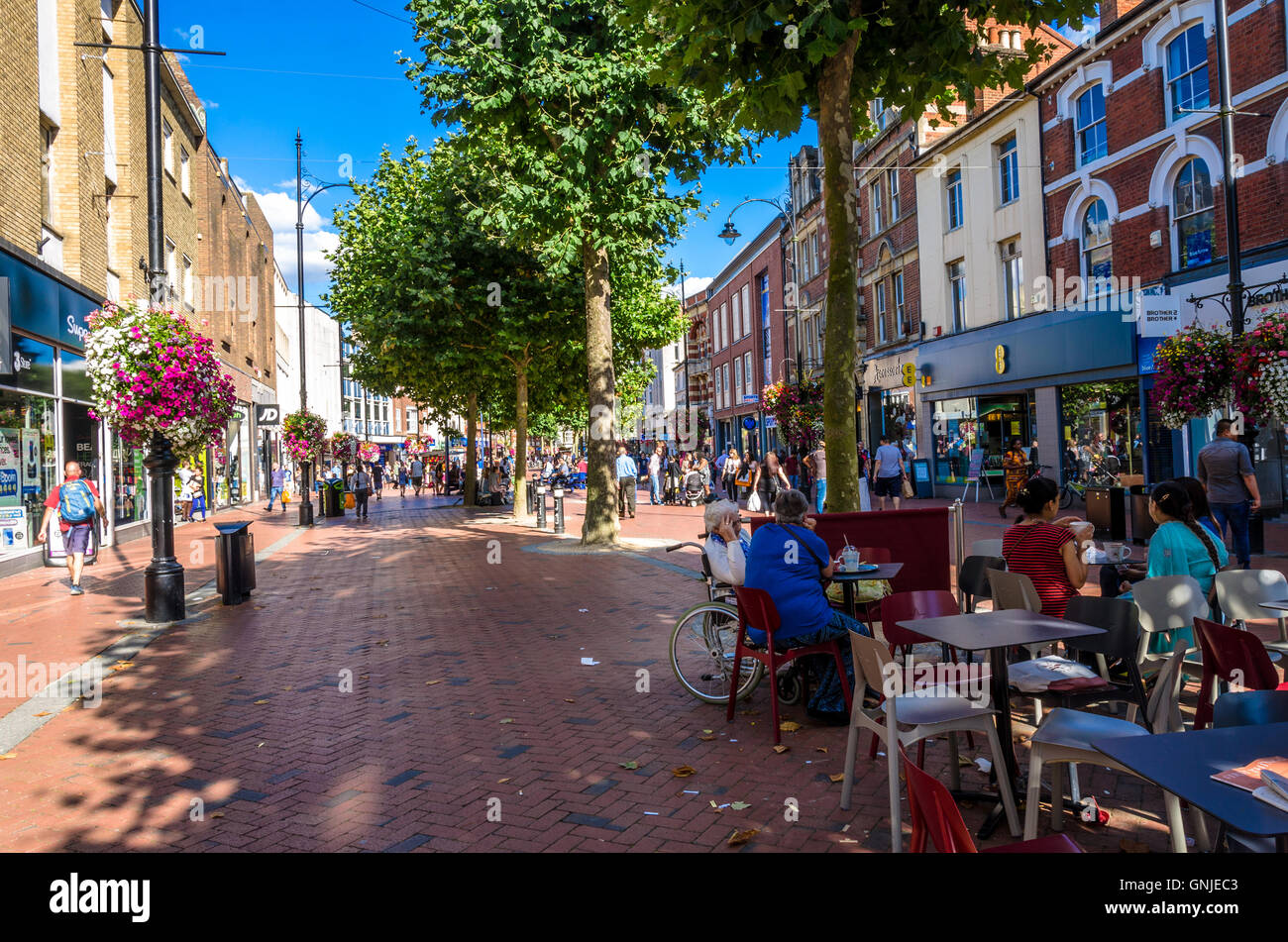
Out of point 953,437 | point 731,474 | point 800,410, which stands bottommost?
point 731,474

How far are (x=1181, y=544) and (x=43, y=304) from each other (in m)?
16.8

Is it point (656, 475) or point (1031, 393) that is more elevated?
point (1031, 393)

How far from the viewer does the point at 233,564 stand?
35.0ft

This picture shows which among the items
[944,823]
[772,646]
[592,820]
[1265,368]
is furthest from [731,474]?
[944,823]

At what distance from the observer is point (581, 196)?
13.4 metres

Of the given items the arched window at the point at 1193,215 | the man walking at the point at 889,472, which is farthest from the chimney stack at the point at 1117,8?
the man walking at the point at 889,472

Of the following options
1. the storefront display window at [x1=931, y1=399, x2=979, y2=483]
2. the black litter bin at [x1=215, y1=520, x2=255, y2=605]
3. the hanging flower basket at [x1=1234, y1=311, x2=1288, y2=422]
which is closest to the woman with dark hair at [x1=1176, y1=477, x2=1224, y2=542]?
the hanging flower basket at [x1=1234, y1=311, x2=1288, y2=422]

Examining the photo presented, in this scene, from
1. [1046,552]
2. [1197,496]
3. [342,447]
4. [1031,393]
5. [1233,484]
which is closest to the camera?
[1046,552]

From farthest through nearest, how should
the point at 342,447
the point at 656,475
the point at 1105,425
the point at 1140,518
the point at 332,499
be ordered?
the point at 342,447
the point at 656,475
the point at 332,499
the point at 1105,425
the point at 1140,518

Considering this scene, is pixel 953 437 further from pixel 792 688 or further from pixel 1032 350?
pixel 792 688

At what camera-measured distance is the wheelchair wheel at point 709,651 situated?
6.02 meters

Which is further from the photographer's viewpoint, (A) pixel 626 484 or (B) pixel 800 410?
(A) pixel 626 484

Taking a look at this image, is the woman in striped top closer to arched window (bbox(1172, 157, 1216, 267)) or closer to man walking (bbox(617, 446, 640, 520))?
arched window (bbox(1172, 157, 1216, 267))
